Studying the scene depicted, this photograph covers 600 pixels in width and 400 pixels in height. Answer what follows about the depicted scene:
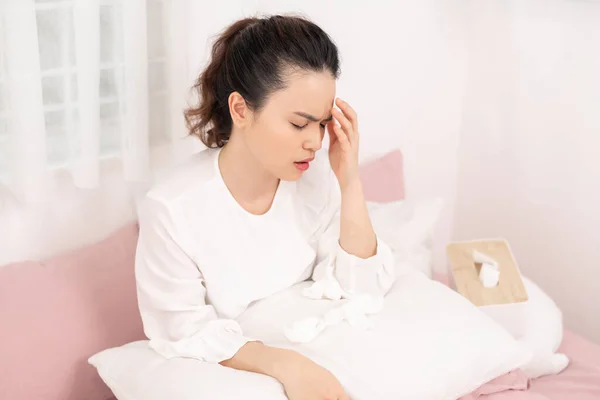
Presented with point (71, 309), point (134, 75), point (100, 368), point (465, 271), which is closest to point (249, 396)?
point (100, 368)

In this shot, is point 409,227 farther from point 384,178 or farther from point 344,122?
point 344,122

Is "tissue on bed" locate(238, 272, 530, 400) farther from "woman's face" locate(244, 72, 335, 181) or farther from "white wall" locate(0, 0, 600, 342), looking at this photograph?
"white wall" locate(0, 0, 600, 342)

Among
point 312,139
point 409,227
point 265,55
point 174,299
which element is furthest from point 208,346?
point 409,227

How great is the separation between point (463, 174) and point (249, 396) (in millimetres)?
1419

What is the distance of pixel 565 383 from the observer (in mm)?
1617

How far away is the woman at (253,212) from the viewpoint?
132 cm

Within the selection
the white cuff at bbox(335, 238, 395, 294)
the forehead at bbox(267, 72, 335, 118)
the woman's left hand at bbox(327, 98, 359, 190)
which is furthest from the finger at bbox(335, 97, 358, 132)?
the white cuff at bbox(335, 238, 395, 294)

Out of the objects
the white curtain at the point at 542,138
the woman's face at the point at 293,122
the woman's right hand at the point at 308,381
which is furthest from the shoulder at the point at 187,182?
the white curtain at the point at 542,138

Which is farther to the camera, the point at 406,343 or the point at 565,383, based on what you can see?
the point at 565,383

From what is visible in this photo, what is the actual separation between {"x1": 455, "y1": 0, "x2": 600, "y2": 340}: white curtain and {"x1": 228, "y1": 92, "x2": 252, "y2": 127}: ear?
3.49 ft

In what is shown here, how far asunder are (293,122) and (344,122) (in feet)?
0.49

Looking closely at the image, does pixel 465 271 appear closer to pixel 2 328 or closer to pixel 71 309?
pixel 71 309

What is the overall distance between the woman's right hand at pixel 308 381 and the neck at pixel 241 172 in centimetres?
33

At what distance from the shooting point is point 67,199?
161 centimetres
